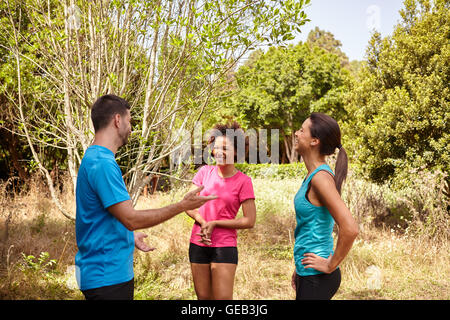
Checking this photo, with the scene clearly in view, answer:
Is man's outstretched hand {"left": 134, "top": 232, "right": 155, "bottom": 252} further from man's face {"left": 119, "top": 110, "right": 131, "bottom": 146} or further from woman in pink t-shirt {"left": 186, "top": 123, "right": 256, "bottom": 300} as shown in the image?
man's face {"left": 119, "top": 110, "right": 131, "bottom": 146}

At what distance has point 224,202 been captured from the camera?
2887mm

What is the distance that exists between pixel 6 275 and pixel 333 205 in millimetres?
4475

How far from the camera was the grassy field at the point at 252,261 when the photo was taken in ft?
14.9

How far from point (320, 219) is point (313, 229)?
76 mm

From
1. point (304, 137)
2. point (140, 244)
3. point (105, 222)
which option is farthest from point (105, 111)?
point (304, 137)

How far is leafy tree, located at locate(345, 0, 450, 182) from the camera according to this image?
6.74 m

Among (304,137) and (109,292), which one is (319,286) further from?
(109,292)

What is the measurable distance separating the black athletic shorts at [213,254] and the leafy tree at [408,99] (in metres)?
5.47

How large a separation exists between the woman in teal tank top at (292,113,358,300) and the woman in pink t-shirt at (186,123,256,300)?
0.72 m

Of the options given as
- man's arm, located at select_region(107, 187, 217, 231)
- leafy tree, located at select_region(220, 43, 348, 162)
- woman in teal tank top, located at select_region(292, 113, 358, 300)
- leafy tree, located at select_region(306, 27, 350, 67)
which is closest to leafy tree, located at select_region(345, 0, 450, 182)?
Result: woman in teal tank top, located at select_region(292, 113, 358, 300)

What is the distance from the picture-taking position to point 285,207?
8.86 metres

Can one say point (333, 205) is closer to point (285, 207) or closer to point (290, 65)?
point (285, 207)

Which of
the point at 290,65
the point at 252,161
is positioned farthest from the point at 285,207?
the point at 290,65
